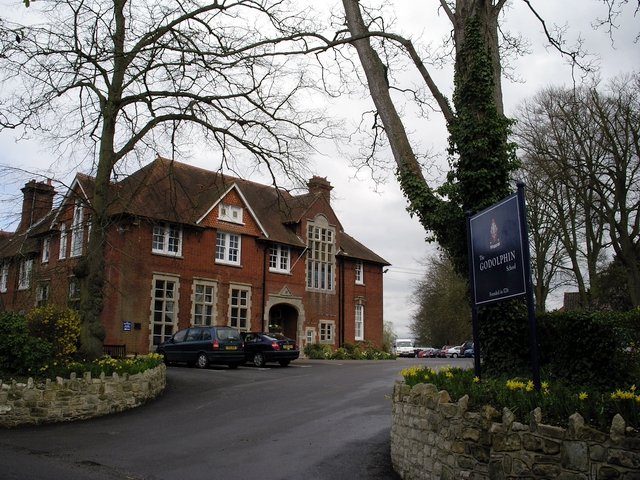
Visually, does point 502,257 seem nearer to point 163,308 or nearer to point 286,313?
point 163,308

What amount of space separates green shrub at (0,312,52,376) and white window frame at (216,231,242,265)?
17869 millimetres

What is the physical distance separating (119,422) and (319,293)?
25155mm

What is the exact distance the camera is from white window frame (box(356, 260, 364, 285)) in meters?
40.6

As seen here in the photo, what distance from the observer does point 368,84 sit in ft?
42.8

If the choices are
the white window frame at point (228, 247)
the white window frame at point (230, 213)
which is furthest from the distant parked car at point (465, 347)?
the white window frame at point (230, 213)

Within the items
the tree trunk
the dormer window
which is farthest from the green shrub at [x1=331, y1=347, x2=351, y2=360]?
the tree trunk

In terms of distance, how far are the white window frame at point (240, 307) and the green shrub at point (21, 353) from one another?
1821 cm

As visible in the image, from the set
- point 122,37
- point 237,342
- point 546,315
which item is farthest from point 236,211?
point 546,315

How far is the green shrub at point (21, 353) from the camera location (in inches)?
524

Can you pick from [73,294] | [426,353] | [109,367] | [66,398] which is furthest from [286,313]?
[66,398]

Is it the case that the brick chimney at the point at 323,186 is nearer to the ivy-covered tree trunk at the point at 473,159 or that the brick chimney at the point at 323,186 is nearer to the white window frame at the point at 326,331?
the white window frame at the point at 326,331

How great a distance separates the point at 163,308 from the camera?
94.4 feet

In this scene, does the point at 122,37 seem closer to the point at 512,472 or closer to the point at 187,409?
the point at 187,409

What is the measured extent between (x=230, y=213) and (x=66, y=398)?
65.8 ft
